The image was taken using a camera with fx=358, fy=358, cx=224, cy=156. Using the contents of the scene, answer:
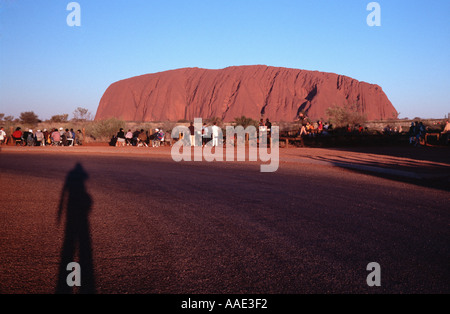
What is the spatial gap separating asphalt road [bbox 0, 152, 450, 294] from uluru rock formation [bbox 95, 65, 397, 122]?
3715 inches

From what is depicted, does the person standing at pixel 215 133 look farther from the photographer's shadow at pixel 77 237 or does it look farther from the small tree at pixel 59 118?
the small tree at pixel 59 118

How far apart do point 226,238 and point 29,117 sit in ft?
229

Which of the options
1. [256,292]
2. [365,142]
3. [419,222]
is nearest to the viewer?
[256,292]

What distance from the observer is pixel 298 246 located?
174 inches

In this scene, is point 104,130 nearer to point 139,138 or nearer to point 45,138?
point 45,138

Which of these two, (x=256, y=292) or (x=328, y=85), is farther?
(x=328, y=85)

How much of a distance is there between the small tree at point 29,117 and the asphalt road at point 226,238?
205ft

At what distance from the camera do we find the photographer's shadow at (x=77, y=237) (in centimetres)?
339

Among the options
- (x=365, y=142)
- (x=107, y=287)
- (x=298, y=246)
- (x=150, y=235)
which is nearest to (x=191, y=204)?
(x=150, y=235)

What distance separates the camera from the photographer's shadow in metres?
3.39

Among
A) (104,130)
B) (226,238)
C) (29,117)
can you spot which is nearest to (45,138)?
(104,130)

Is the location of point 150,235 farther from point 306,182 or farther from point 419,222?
point 306,182

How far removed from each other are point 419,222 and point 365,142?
22685 millimetres

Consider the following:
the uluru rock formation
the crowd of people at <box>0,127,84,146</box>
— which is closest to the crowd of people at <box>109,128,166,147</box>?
the crowd of people at <box>0,127,84,146</box>
